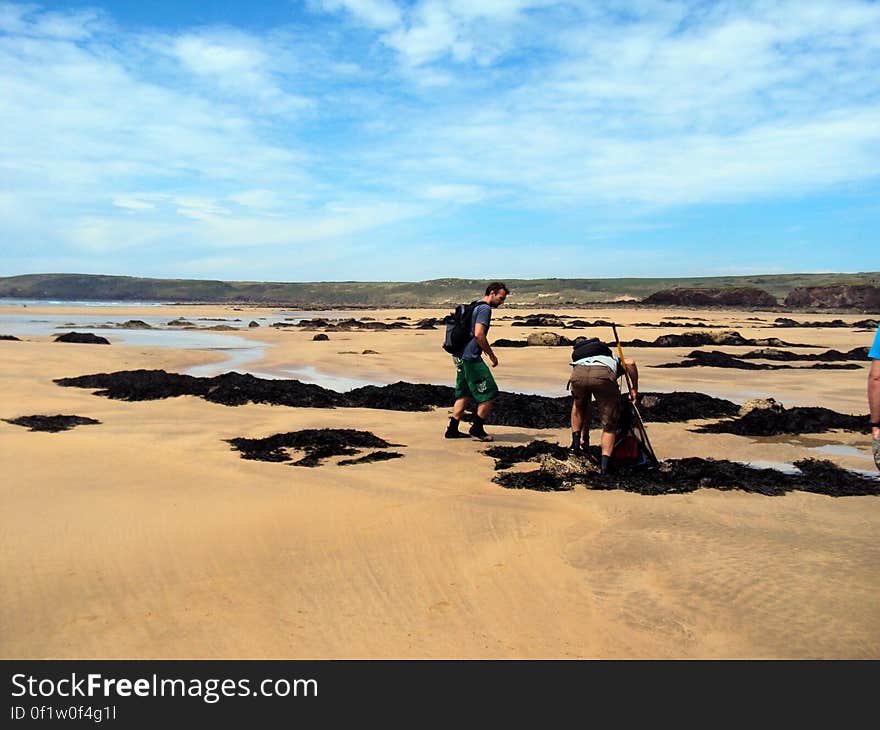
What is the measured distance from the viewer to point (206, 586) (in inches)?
164

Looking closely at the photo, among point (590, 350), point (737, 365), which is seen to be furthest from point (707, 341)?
point (590, 350)

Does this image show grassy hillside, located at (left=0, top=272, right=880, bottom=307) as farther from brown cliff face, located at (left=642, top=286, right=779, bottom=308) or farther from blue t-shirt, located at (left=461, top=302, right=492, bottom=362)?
blue t-shirt, located at (left=461, top=302, right=492, bottom=362)

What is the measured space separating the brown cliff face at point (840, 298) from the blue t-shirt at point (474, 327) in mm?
62107

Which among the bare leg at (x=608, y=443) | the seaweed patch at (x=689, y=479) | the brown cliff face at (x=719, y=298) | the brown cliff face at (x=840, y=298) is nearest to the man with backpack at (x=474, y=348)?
the seaweed patch at (x=689, y=479)

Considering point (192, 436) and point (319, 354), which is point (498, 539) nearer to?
point (192, 436)

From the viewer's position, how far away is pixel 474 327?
28.4ft

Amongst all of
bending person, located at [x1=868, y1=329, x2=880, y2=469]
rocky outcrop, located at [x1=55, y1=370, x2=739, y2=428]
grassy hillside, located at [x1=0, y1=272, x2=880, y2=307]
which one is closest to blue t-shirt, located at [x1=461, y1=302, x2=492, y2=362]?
rocky outcrop, located at [x1=55, y1=370, x2=739, y2=428]

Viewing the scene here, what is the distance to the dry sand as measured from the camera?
11.8 feet

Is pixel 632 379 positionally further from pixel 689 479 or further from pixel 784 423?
pixel 784 423

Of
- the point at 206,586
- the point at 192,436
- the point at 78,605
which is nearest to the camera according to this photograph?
the point at 78,605

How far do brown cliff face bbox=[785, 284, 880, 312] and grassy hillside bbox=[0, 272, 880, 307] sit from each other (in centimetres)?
2776
